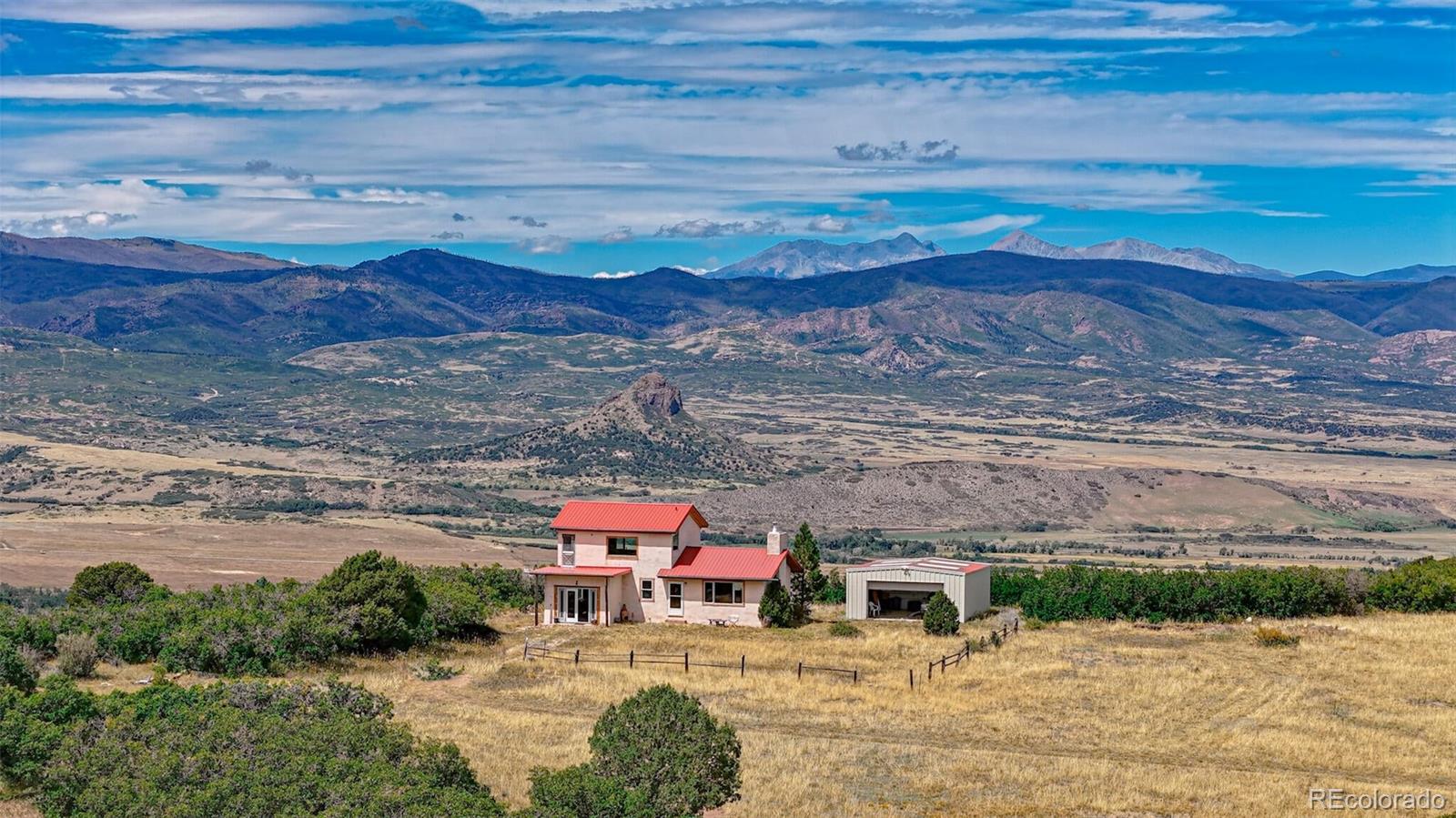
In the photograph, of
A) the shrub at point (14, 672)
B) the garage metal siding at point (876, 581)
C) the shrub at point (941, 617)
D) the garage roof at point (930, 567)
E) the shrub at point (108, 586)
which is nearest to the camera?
the shrub at point (14, 672)

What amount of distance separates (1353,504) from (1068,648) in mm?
102765

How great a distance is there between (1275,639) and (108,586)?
40.9 meters

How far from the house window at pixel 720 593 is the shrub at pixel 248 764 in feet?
85.7

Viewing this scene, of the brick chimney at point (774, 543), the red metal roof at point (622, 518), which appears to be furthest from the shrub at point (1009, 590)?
→ the red metal roof at point (622, 518)

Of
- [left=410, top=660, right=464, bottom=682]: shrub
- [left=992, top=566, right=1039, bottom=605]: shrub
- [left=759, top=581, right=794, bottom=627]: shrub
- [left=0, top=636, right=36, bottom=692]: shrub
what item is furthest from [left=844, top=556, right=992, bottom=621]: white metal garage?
[left=0, top=636, right=36, bottom=692]: shrub

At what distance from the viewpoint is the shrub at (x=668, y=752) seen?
2550 centimetres

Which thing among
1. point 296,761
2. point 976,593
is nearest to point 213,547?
point 976,593

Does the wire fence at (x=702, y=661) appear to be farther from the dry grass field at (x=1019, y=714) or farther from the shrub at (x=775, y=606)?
the shrub at (x=775, y=606)

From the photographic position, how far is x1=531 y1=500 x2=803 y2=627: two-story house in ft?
176

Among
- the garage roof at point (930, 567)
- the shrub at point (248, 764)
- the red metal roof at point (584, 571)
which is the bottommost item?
the shrub at point (248, 764)

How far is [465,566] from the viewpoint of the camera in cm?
6144

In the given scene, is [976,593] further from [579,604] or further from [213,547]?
[213,547]

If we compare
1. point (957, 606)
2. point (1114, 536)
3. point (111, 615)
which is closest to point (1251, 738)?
point (957, 606)

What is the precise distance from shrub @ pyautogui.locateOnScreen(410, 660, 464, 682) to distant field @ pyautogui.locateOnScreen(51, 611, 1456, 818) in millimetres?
432
